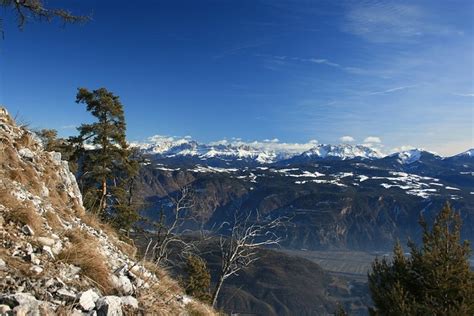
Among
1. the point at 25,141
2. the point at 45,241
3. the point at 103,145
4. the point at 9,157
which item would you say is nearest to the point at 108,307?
the point at 45,241

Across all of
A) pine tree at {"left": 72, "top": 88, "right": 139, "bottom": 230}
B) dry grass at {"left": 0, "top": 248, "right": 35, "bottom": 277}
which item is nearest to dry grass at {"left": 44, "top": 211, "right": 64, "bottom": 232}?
dry grass at {"left": 0, "top": 248, "right": 35, "bottom": 277}

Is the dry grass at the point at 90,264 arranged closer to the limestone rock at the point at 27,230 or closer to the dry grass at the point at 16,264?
the limestone rock at the point at 27,230

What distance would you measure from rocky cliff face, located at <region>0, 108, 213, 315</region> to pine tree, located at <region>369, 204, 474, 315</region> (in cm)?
1352

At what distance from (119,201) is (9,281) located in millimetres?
33257

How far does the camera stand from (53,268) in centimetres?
710

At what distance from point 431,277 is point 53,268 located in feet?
63.5

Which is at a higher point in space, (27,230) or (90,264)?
(27,230)

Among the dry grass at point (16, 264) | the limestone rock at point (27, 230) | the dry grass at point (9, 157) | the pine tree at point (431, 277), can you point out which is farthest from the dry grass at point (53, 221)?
the pine tree at point (431, 277)

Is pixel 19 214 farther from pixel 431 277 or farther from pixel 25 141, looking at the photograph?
pixel 431 277

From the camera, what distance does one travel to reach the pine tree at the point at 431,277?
19672 mm

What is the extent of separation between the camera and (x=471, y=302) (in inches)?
773

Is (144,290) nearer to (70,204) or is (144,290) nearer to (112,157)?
(70,204)

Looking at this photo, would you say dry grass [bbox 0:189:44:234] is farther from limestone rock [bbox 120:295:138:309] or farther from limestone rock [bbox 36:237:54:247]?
limestone rock [bbox 120:295:138:309]

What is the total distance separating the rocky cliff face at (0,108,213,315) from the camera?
5957 mm
